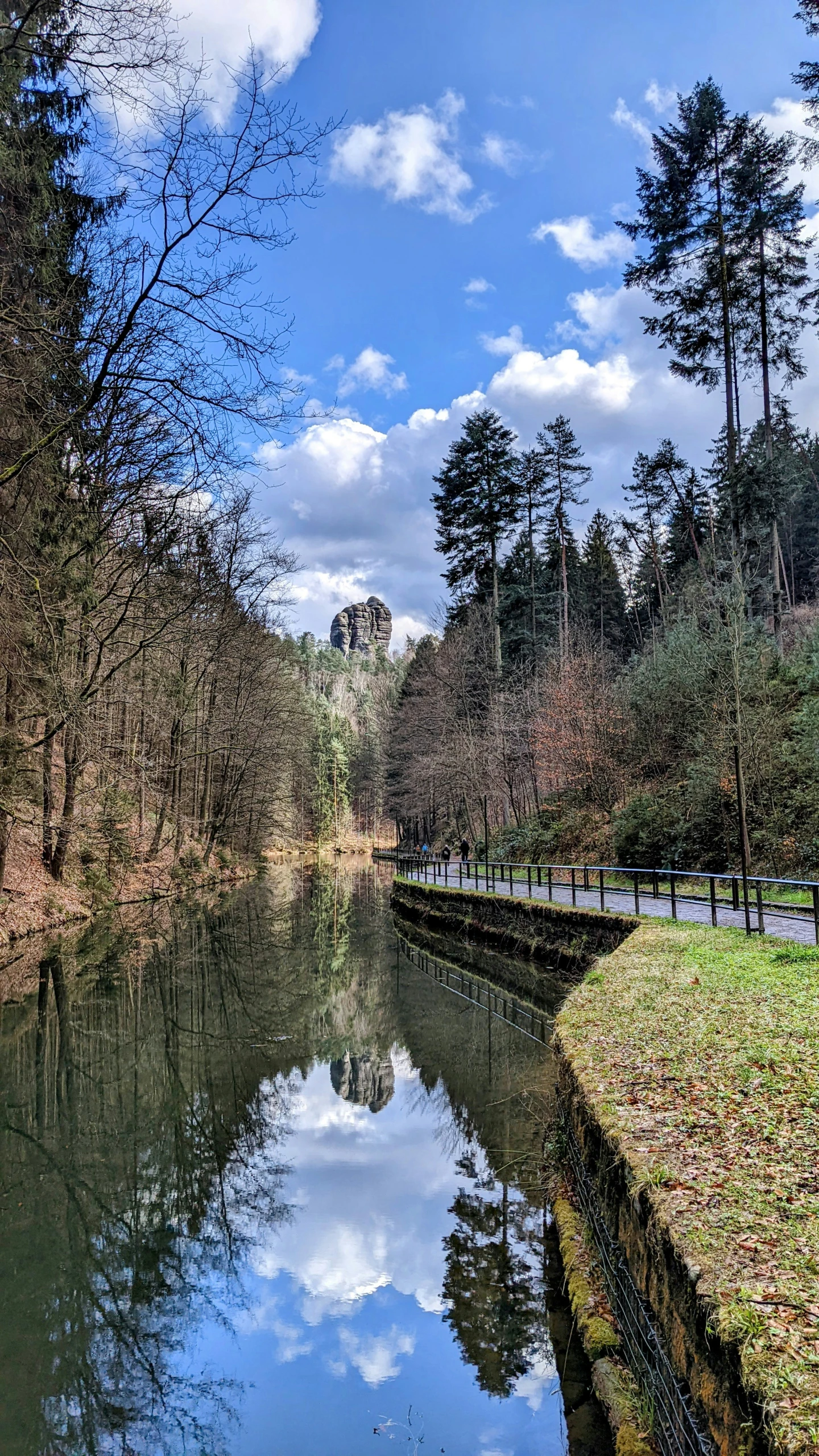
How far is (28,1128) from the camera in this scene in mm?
8109

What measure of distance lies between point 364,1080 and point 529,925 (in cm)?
683

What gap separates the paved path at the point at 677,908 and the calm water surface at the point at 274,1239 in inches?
143

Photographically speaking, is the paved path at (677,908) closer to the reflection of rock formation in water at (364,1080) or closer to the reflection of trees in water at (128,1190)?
the reflection of rock formation in water at (364,1080)

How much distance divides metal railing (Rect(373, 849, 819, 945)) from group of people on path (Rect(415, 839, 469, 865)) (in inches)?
59.6

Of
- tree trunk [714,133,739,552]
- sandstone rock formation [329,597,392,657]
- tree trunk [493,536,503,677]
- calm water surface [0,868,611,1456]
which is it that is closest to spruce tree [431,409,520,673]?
tree trunk [493,536,503,677]

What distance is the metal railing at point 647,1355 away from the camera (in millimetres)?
2977

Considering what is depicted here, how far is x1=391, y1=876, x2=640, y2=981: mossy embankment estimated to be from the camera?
13594 mm

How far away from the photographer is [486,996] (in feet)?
48.8

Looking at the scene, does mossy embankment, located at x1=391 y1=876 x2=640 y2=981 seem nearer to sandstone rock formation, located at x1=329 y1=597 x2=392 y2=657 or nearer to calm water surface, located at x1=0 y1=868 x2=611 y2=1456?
calm water surface, located at x1=0 y1=868 x2=611 y2=1456

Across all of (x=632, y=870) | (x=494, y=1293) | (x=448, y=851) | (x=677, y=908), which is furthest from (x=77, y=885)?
(x=448, y=851)

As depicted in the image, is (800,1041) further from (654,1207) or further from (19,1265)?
(19,1265)

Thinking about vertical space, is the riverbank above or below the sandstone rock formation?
below

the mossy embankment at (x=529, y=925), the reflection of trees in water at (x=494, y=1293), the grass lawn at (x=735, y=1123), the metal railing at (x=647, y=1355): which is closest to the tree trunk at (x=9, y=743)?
the mossy embankment at (x=529, y=925)

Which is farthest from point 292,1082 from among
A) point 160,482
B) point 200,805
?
point 200,805
